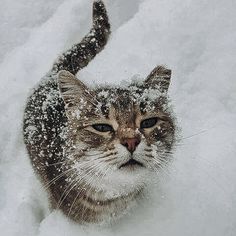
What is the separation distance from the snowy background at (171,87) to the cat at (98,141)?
0.57 feet

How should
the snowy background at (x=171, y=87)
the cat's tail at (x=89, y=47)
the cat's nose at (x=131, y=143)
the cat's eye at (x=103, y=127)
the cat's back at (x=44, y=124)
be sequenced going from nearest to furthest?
the cat's nose at (x=131, y=143), the cat's eye at (x=103, y=127), the cat's back at (x=44, y=124), the snowy background at (x=171, y=87), the cat's tail at (x=89, y=47)

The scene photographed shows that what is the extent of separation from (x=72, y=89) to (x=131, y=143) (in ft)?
1.49

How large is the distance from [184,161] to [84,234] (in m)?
0.70

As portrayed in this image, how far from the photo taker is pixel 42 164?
9.41ft

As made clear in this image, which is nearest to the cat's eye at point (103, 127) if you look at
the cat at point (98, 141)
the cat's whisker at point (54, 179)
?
the cat at point (98, 141)

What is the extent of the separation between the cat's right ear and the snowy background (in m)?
0.74

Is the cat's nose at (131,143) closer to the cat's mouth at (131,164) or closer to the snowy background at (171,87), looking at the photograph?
the cat's mouth at (131,164)

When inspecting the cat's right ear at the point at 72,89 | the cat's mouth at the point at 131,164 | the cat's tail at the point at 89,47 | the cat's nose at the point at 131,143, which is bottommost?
the cat's mouth at the point at 131,164

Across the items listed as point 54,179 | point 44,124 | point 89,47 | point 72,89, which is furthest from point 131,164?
point 89,47

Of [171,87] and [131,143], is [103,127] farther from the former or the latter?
[171,87]

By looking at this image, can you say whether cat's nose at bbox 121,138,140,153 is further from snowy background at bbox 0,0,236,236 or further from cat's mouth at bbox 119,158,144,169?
snowy background at bbox 0,0,236,236

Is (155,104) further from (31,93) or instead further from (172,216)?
(31,93)

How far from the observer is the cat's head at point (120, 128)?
7.55 feet

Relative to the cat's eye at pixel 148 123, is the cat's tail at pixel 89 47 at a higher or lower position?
higher
